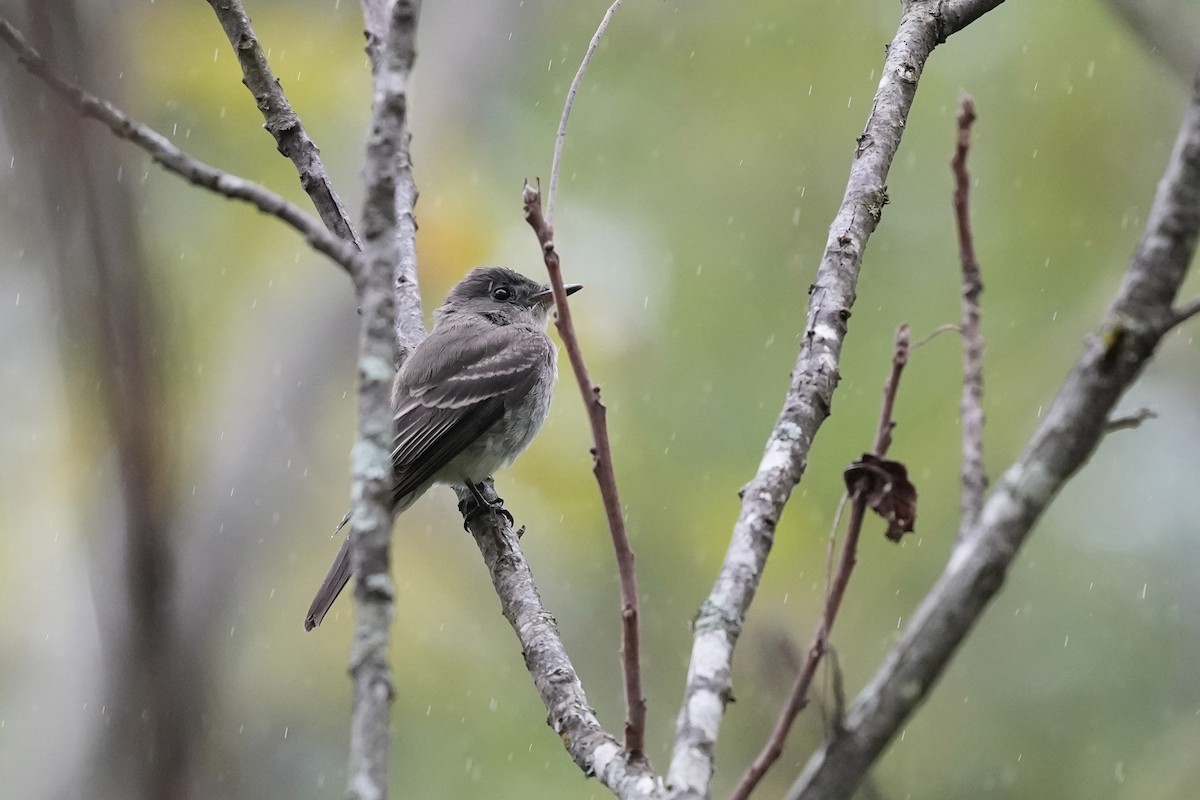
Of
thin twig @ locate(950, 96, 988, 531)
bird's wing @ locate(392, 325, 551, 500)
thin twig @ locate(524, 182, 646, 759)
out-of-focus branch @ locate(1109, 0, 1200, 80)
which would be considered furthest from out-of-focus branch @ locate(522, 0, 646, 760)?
bird's wing @ locate(392, 325, 551, 500)

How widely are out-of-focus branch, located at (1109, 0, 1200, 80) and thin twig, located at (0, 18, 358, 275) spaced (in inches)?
58.3

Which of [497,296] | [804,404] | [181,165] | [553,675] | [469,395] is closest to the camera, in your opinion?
[181,165]

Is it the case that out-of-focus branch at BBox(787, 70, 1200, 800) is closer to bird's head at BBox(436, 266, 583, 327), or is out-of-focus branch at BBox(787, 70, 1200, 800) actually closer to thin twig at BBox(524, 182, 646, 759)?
thin twig at BBox(524, 182, 646, 759)

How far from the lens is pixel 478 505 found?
16.2 ft

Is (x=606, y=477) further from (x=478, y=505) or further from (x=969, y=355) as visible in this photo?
(x=478, y=505)

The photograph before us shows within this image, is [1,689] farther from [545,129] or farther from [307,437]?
[545,129]

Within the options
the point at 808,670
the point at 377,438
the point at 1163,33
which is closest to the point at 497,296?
the point at 1163,33

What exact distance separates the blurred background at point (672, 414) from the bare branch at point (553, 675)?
4.91 ft

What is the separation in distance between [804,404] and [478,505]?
2.31m

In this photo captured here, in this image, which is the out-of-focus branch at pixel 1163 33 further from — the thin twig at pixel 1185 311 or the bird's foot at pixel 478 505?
the bird's foot at pixel 478 505

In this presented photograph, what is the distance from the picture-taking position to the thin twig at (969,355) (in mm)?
1630

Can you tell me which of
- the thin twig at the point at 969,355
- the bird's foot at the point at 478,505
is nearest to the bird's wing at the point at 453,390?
the bird's foot at the point at 478,505

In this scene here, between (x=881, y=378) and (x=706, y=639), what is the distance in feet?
16.6

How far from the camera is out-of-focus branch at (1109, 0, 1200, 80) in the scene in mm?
2178
